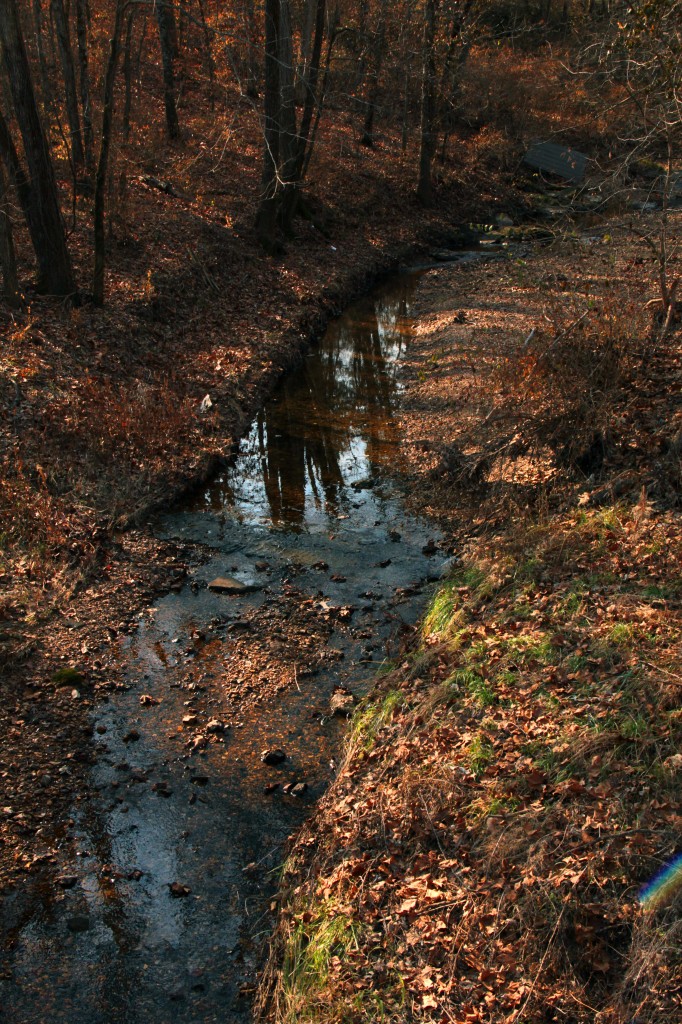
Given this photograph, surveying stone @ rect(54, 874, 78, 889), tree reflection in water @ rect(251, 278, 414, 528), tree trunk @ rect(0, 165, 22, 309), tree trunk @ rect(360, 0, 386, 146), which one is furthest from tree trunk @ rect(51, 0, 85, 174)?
stone @ rect(54, 874, 78, 889)

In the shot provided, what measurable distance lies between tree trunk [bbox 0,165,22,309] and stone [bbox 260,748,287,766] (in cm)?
935

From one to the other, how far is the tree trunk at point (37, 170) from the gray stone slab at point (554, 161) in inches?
908

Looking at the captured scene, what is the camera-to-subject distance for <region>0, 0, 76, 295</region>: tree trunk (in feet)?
40.7

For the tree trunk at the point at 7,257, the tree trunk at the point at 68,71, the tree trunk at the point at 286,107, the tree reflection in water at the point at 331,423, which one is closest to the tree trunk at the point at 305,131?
the tree trunk at the point at 286,107

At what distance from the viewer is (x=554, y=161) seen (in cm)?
3288

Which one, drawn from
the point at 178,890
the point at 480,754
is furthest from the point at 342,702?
the point at 178,890

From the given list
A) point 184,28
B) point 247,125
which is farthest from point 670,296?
point 184,28

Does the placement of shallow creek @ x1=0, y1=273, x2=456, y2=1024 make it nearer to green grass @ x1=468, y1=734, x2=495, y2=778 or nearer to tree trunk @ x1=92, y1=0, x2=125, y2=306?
green grass @ x1=468, y1=734, x2=495, y2=778

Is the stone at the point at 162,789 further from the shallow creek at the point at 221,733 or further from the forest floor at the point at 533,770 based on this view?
the forest floor at the point at 533,770

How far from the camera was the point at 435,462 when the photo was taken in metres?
12.3

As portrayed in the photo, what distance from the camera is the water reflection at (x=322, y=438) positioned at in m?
11.6

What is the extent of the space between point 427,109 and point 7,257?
19443 millimetres

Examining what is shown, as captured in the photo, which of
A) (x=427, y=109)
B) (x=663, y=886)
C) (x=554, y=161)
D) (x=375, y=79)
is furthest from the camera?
(x=554, y=161)

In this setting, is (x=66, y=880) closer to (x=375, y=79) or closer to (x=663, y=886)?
(x=663, y=886)
